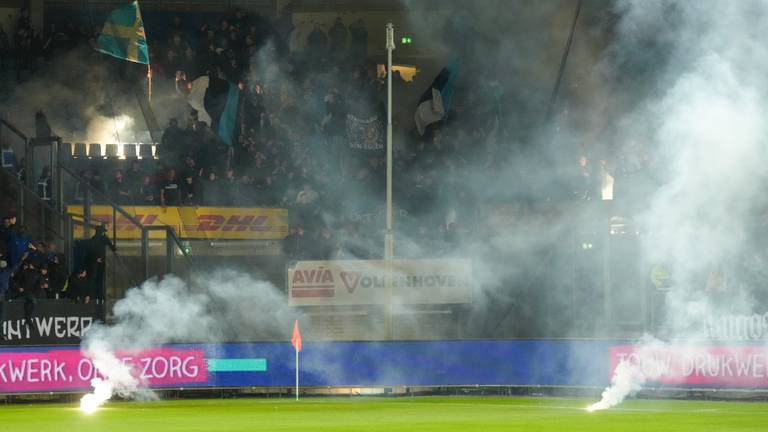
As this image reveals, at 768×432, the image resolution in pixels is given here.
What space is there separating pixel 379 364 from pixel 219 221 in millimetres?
5873

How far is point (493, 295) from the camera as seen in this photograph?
32469mm

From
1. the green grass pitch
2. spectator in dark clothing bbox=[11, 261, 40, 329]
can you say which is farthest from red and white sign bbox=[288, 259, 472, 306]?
spectator in dark clothing bbox=[11, 261, 40, 329]

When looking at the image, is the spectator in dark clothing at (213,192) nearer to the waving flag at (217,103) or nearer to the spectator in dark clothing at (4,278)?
the waving flag at (217,103)

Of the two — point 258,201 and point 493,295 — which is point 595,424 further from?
point 258,201

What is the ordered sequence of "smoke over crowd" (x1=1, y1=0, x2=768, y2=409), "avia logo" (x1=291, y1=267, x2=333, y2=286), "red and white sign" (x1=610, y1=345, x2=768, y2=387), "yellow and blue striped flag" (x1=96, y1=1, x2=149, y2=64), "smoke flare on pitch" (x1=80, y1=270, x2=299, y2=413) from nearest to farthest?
"red and white sign" (x1=610, y1=345, x2=768, y2=387), "smoke flare on pitch" (x1=80, y1=270, x2=299, y2=413), "smoke over crowd" (x1=1, y1=0, x2=768, y2=409), "avia logo" (x1=291, y1=267, x2=333, y2=286), "yellow and blue striped flag" (x1=96, y1=1, x2=149, y2=64)

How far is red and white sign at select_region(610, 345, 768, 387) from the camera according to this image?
27.5 m

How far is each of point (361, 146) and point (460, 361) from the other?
8.80m

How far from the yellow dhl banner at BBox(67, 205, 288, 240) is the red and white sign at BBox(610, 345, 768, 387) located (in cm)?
887

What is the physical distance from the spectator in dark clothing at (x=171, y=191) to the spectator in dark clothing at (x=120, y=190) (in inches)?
30.8

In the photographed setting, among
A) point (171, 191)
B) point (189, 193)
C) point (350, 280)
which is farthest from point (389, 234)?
point (171, 191)

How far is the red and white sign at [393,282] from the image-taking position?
32219 millimetres

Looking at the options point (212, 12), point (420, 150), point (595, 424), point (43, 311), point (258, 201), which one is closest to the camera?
point (595, 424)

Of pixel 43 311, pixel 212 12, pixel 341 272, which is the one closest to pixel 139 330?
pixel 43 311

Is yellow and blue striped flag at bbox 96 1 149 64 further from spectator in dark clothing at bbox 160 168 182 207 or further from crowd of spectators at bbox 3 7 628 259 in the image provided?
spectator in dark clothing at bbox 160 168 182 207
